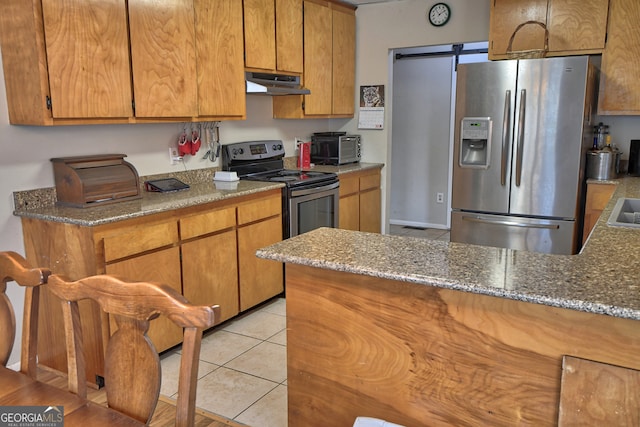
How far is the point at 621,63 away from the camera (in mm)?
3615

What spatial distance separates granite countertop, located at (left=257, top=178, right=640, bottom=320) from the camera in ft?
4.09

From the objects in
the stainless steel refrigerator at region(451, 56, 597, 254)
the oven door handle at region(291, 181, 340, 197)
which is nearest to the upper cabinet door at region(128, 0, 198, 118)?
the oven door handle at region(291, 181, 340, 197)

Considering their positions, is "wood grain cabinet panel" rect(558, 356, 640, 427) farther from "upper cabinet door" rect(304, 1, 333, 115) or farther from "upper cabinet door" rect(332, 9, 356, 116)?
"upper cabinet door" rect(332, 9, 356, 116)

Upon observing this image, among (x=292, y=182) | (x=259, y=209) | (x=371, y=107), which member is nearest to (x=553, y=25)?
(x=371, y=107)

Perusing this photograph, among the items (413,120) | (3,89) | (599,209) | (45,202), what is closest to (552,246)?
(599,209)

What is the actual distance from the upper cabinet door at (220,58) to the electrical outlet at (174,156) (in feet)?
1.25

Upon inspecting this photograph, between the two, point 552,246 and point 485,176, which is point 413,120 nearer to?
point 485,176

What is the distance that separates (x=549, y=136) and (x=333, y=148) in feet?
6.19

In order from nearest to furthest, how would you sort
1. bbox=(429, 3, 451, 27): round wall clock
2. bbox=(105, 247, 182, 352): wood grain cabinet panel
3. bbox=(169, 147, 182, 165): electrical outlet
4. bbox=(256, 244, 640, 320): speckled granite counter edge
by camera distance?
1. bbox=(256, 244, 640, 320): speckled granite counter edge
2. bbox=(105, 247, 182, 352): wood grain cabinet panel
3. bbox=(169, 147, 182, 165): electrical outlet
4. bbox=(429, 3, 451, 27): round wall clock

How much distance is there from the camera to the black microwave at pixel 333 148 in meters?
4.73

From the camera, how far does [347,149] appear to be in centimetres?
483

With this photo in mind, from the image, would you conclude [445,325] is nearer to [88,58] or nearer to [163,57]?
[88,58]

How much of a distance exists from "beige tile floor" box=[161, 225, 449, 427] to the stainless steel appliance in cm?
74

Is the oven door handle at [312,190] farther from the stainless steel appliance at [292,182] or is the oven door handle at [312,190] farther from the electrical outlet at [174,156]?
the electrical outlet at [174,156]
